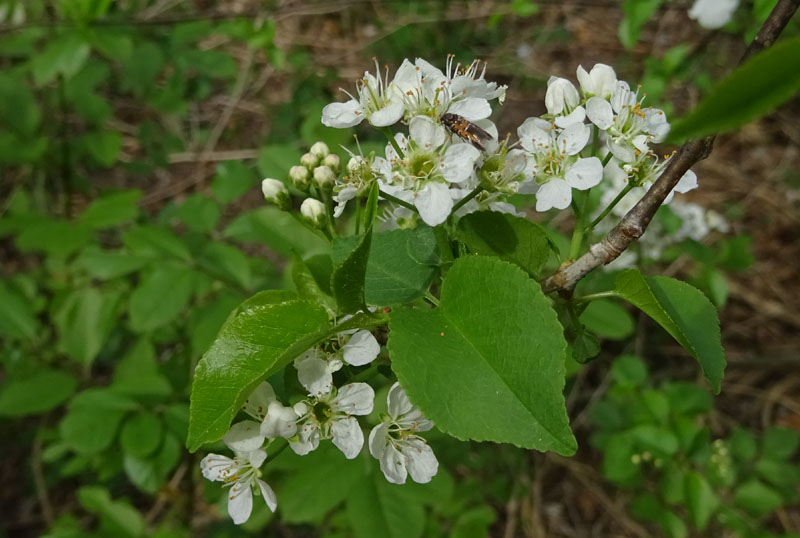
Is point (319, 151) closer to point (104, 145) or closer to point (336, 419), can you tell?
point (336, 419)

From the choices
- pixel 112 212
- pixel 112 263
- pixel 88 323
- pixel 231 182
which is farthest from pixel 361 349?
pixel 88 323

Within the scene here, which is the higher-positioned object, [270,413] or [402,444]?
[270,413]

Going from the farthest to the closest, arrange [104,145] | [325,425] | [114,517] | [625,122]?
[104,145] → [114,517] → [625,122] → [325,425]

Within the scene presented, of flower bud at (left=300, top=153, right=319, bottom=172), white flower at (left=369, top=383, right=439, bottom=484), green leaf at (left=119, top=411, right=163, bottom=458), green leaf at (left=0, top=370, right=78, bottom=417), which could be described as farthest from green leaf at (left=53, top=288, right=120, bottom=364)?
white flower at (left=369, top=383, right=439, bottom=484)

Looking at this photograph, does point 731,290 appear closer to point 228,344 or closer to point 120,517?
point 120,517

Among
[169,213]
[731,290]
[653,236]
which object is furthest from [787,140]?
[169,213]

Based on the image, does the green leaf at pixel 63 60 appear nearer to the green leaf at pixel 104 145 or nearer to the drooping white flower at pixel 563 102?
the green leaf at pixel 104 145

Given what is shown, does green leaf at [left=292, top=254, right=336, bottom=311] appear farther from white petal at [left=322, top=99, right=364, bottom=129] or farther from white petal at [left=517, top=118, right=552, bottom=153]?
white petal at [left=517, top=118, right=552, bottom=153]
